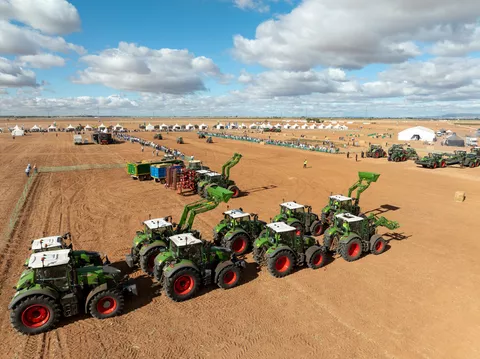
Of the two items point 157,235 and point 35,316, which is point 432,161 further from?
point 35,316

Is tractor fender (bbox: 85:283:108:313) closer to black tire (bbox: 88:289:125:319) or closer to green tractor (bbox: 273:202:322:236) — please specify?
black tire (bbox: 88:289:125:319)

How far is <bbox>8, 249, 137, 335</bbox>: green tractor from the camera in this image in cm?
768

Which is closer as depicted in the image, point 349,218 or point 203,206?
point 203,206

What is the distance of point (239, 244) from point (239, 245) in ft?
0.15

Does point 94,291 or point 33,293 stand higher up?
point 33,293

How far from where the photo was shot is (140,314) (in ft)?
29.0

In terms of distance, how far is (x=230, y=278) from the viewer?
400 inches

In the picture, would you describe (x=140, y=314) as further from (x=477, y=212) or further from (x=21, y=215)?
(x=477, y=212)

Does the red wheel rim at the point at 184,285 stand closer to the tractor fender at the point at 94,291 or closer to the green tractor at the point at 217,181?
the tractor fender at the point at 94,291

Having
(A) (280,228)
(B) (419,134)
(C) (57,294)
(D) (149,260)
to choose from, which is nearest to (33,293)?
(C) (57,294)

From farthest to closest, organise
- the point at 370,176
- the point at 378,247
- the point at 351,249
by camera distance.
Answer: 1. the point at 370,176
2. the point at 378,247
3. the point at 351,249

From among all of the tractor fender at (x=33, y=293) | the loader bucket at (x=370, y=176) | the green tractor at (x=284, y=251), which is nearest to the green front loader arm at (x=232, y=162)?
the loader bucket at (x=370, y=176)

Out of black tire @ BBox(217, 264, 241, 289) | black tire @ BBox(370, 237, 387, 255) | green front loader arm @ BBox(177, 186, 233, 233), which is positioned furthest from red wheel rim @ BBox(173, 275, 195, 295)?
black tire @ BBox(370, 237, 387, 255)

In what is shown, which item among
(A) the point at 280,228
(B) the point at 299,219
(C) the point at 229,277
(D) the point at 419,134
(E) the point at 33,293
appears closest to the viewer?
(E) the point at 33,293
